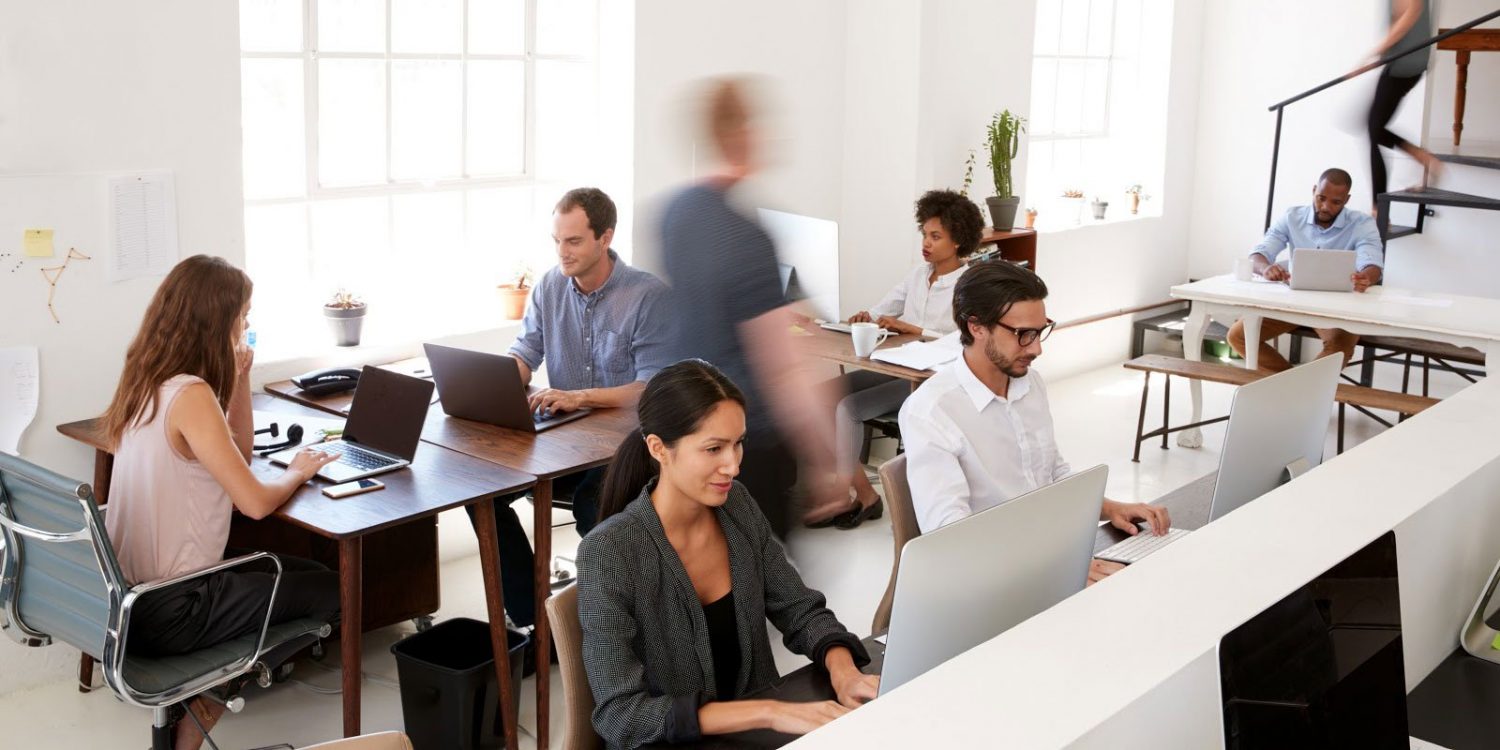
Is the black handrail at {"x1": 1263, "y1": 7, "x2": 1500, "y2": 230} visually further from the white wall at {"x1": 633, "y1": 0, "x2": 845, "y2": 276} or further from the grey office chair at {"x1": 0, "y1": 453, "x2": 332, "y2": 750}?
the grey office chair at {"x1": 0, "y1": 453, "x2": 332, "y2": 750}

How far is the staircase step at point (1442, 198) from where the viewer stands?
7297mm

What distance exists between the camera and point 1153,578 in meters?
1.88

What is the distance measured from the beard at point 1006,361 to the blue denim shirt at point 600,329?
1.25 metres

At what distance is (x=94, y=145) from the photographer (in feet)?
12.7

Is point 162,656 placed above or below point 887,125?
below

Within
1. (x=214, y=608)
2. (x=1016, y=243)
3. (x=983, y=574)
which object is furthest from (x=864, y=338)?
(x=983, y=574)

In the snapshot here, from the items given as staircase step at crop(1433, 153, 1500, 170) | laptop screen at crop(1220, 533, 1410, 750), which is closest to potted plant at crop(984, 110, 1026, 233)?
staircase step at crop(1433, 153, 1500, 170)

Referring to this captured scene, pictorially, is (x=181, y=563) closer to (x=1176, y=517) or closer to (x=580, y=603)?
(x=580, y=603)

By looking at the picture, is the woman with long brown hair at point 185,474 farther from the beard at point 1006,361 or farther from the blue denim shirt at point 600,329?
the beard at point 1006,361

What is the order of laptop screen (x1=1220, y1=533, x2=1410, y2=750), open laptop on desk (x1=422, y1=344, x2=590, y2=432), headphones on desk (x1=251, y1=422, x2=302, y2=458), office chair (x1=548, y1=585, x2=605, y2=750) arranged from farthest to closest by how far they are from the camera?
open laptop on desk (x1=422, y1=344, x2=590, y2=432)
headphones on desk (x1=251, y1=422, x2=302, y2=458)
office chair (x1=548, y1=585, x2=605, y2=750)
laptop screen (x1=1220, y1=533, x2=1410, y2=750)

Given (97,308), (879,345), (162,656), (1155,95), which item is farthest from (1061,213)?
(162,656)

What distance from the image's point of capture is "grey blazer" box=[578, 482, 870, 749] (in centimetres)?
223

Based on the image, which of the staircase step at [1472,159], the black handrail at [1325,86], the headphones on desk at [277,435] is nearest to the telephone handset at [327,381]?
the headphones on desk at [277,435]

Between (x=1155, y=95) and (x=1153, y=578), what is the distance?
694 cm
